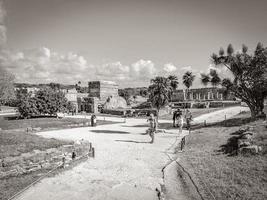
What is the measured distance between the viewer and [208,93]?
76.6 meters

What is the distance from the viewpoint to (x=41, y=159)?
32.8ft

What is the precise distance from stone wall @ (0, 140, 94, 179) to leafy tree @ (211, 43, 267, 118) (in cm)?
1616

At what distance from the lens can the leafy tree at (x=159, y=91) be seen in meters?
19.4

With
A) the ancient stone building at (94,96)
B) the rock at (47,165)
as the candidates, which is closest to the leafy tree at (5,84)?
the ancient stone building at (94,96)

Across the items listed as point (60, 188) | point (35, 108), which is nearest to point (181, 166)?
point (60, 188)

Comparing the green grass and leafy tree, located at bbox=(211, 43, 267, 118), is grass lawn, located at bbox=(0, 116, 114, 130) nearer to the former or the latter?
the green grass

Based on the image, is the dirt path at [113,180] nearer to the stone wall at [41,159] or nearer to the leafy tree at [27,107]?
the stone wall at [41,159]

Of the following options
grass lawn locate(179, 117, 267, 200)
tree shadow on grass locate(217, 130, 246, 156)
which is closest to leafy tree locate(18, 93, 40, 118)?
grass lawn locate(179, 117, 267, 200)

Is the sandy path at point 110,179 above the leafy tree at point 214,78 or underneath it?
underneath

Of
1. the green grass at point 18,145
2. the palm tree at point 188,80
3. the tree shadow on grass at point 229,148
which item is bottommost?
the tree shadow on grass at point 229,148

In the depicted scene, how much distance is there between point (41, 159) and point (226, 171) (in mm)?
7552

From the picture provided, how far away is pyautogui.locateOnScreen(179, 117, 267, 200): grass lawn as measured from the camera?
670 centimetres

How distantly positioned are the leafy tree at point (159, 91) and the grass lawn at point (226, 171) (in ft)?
25.6

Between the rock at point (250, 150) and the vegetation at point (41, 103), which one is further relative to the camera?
the vegetation at point (41, 103)
